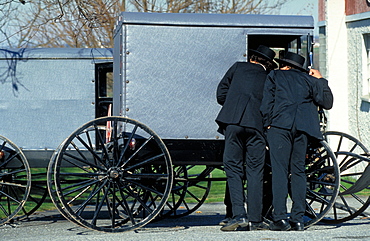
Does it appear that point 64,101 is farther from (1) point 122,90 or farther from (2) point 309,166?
(2) point 309,166

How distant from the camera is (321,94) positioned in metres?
7.17

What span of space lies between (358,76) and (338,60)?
28.5 inches

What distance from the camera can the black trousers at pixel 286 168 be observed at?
7102 millimetres

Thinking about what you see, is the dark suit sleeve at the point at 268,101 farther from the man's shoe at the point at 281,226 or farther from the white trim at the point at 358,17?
the white trim at the point at 358,17

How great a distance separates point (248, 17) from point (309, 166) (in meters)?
1.88

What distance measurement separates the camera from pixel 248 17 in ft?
25.3

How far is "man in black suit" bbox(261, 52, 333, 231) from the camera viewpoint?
7082 millimetres

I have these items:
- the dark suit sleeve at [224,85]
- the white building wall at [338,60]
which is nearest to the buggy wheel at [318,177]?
the dark suit sleeve at [224,85]

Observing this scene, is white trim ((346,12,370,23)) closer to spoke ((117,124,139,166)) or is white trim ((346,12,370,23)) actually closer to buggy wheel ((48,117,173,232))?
buggy wheel ((48,117,173,232))

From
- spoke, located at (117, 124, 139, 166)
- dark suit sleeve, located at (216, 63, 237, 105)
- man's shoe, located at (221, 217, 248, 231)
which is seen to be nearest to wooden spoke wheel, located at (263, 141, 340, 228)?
man's shoe, located at (221, 217, 248, 231)

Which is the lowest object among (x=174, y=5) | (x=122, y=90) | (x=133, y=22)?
(x=122, y=90)

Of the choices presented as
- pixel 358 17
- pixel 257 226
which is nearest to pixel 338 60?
pixel 358 17

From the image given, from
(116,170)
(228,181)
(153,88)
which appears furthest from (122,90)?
(228,181)

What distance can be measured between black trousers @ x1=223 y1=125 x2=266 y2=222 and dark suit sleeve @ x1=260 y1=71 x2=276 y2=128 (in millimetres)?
173
